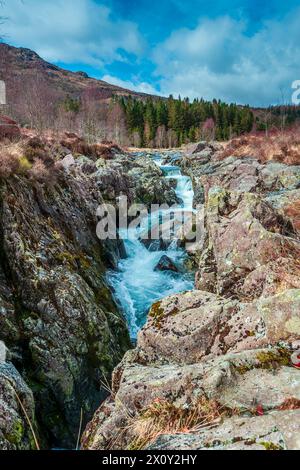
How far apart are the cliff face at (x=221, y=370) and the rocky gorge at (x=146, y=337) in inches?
0.7

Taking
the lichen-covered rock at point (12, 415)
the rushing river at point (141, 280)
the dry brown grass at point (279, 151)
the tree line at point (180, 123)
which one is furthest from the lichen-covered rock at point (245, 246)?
the tree line at point (180, 123)

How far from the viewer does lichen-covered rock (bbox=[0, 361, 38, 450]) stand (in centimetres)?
498

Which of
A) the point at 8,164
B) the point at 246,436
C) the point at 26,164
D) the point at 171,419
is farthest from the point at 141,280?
the point at 246,436

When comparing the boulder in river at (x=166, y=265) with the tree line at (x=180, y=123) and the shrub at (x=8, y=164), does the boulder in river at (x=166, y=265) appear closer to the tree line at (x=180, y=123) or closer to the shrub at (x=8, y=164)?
the shrub at (x=8, y=164)

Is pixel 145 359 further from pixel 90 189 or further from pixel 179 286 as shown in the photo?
pixel 90 189

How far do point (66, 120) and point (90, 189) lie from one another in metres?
69.0

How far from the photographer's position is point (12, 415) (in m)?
5.25

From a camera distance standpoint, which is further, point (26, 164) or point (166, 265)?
point (166, 265)

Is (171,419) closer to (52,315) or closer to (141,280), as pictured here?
(52,315)

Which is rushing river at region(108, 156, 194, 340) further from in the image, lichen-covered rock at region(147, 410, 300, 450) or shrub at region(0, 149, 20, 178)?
lichen-covered rock at region(147, 410, 300, 450)

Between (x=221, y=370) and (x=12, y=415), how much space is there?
386cm

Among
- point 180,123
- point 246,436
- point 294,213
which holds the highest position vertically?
point 180,123

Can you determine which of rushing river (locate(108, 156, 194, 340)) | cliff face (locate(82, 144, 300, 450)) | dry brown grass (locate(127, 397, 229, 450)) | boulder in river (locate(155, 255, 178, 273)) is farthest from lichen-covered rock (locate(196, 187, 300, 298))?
boulder in river (locate(155, 255, 178, 273))

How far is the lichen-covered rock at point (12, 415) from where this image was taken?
4977mm
